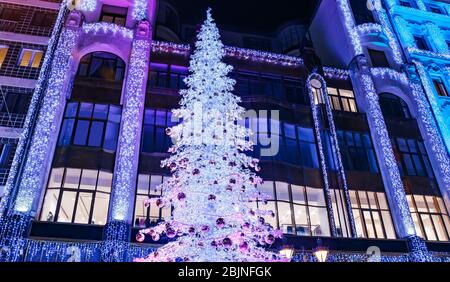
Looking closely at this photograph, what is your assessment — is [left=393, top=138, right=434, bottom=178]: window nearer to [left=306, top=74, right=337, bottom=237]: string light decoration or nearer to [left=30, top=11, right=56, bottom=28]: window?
[left=306, top=74, right=337, bottom=237]: string light decoration

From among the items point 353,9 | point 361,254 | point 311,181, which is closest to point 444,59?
point 353,9

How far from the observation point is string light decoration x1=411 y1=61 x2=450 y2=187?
20812 mm

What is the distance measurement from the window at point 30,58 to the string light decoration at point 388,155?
19.0 metres

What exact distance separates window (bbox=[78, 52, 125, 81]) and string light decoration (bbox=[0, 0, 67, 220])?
166 cm

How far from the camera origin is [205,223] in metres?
11.1

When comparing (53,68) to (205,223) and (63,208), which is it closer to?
(63,208)

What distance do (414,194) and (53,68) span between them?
66.4 feet

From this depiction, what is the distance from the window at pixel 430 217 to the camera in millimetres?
19031

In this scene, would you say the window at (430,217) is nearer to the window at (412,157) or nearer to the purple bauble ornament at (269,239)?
the window at (412,157)

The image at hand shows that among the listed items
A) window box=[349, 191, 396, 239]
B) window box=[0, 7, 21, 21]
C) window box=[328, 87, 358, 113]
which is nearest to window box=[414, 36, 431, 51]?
window box=[328, 87, 358, 113]

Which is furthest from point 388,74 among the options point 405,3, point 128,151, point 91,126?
point 91,126

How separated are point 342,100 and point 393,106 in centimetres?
355

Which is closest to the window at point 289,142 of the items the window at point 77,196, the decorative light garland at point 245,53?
the decorative light garland at point 245,53

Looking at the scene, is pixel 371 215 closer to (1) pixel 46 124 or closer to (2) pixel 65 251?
(2) pixel 65 251
